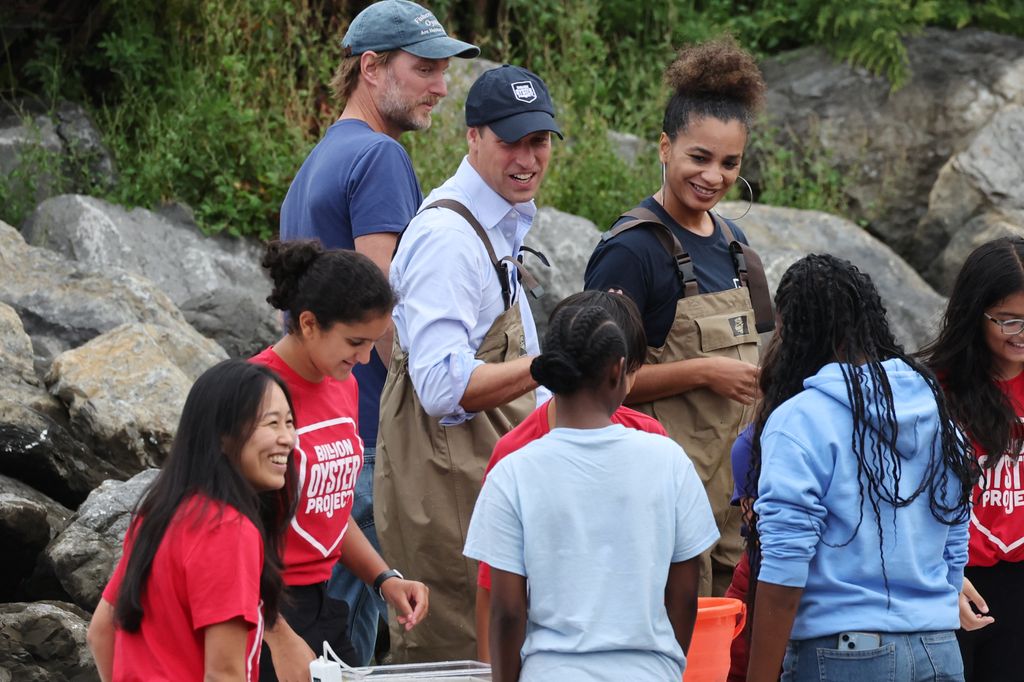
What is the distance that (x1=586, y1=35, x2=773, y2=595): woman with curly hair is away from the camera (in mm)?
3773

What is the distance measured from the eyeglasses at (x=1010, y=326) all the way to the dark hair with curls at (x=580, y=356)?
1.23m

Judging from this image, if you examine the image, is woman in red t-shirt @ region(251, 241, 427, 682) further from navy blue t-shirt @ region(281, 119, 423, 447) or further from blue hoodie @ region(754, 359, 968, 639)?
blue hoodie @ region(754, 359, 968, 639)

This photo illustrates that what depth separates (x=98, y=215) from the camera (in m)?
7.55

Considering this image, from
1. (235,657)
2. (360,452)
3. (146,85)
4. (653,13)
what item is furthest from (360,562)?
(653,13)

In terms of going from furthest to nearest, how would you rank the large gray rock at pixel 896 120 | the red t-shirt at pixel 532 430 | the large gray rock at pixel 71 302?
the large gray rock at pixel 896 120
the large gray rock at pixel 71 302
the red t-shirt at pixel 532 430

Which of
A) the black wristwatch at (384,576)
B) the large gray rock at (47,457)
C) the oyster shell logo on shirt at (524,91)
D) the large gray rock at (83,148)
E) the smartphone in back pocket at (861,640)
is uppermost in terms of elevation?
the oyster shell logo on shirt at (524,91)

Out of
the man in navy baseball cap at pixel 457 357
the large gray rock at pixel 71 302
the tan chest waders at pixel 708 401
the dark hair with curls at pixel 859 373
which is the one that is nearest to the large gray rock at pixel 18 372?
the large gray rock at pixel 71 302

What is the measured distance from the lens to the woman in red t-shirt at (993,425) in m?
3.43

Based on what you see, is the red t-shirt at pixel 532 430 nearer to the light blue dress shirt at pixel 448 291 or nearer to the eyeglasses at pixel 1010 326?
the light blue dress shirt at pixel 448 291

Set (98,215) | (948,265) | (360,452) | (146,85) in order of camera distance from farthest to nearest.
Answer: (948,265), (146,85), (98,215), (360,452)

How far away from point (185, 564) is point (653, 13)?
825cm

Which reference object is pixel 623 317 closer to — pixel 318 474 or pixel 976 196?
pixel 318 474

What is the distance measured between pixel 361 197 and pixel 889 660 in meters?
1.99

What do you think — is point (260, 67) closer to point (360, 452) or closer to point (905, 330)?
point (905, 330)
